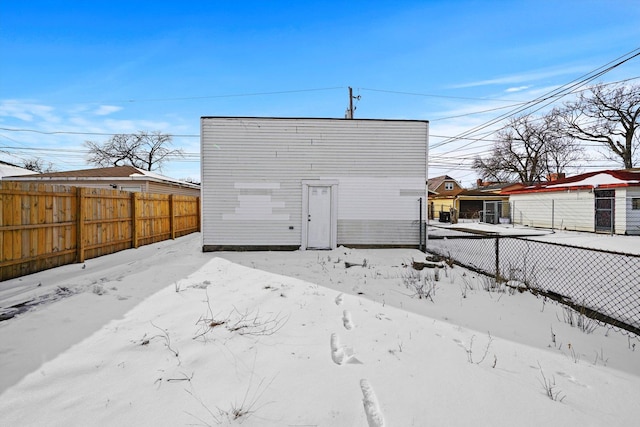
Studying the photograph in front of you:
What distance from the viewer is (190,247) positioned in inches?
420

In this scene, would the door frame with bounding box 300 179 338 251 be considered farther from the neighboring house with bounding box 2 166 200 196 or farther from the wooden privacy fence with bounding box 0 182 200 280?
the neighboring house with bounding box 2 166 200 196

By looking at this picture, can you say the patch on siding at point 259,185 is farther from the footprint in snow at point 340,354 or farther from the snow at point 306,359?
the footprint in snow at point 340,354

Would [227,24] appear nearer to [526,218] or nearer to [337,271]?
[337,271]

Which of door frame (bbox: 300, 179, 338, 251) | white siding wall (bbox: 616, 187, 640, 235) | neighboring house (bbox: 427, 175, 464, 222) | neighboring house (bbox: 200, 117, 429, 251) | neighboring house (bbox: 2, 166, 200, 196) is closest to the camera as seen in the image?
neighboring house (bbox: 200, 117, 429, 251)

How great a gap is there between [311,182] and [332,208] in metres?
1.11

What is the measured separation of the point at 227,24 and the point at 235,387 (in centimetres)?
1128

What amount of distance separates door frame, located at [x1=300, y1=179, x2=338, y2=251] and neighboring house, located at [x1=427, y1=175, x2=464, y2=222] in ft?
36.1

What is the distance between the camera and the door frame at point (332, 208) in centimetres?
1009

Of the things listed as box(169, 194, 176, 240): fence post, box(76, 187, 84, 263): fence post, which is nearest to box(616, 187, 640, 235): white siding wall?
box(169, 194, 176, 240): fence post

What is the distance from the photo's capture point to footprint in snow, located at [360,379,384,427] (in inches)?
78.5

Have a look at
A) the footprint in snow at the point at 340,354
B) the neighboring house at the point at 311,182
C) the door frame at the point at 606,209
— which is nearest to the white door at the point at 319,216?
the neighboring house at the point at 311,182

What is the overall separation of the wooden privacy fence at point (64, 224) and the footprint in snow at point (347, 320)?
248 inches

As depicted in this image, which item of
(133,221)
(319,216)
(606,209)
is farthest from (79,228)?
(606,209)

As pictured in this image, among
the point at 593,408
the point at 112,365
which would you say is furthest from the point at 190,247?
the point at 593,408
